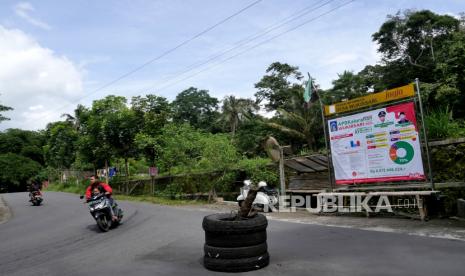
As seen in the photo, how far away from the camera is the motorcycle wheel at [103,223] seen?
1003 centimetres

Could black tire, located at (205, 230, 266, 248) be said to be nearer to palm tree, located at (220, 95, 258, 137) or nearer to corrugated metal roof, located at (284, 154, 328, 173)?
corrugated metal roof, located at (284, 154, 328, 173)

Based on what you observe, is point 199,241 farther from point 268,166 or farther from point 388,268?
point 268,166

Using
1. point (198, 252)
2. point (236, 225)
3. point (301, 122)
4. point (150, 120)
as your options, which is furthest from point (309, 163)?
point (301, 122)

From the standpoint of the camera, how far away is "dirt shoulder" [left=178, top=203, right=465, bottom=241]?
7.44 metres

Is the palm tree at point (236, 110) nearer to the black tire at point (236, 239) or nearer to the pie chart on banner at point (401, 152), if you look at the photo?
the pie chart on banner at point (401, 152)

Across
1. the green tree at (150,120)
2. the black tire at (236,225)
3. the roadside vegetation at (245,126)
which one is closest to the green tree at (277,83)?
the roadside vegetation at (245,126)

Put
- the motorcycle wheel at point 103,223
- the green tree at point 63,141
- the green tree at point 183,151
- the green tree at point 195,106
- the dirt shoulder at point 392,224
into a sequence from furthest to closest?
the green tree at point 195,106 → the green tree at point 63,141 → the green tree at point 183,151 → the motorcycle wheel at point 103,223 → the dirt shoulder at point 392,224

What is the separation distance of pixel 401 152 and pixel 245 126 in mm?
32578

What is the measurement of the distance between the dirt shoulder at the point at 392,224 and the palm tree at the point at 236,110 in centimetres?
3962

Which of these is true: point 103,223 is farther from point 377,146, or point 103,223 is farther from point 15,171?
point 15,171

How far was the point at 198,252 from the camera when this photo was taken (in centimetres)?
673

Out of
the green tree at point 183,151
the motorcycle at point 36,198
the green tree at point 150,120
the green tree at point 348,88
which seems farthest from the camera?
the green tree at point 348,88

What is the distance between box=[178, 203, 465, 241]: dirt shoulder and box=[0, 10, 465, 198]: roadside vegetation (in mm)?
2658

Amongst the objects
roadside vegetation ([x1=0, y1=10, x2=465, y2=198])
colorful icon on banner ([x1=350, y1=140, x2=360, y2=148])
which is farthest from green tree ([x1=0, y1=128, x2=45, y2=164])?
colorful icon on banner ([x1=350, y1=140, x2=360, y2=148])
